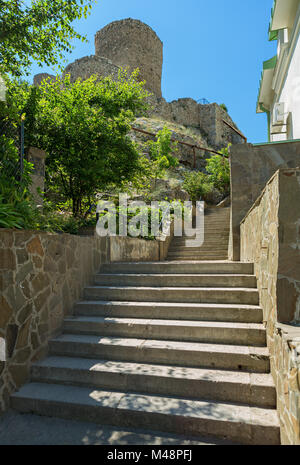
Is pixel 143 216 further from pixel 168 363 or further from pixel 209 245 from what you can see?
pixel 168 363

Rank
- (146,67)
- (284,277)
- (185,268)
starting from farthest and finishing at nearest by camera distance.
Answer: (146,67), (185,268), (284,277)

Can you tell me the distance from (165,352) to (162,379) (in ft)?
1.21

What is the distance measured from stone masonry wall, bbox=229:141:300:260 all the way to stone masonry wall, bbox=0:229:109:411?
401cm

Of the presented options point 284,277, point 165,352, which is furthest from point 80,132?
point 284,277

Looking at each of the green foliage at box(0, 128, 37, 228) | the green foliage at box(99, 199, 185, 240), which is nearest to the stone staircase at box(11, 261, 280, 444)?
the green foliage at box(0, 128, 37, 228)

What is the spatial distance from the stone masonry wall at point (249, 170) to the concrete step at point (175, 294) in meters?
2.81

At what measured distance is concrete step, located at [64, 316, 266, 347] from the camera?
3445 millimetres

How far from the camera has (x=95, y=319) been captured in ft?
13.6

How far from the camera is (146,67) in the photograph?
33188 millimetres

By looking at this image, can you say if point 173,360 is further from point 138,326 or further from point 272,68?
point 272,68


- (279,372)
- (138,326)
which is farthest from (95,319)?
(279,372)
